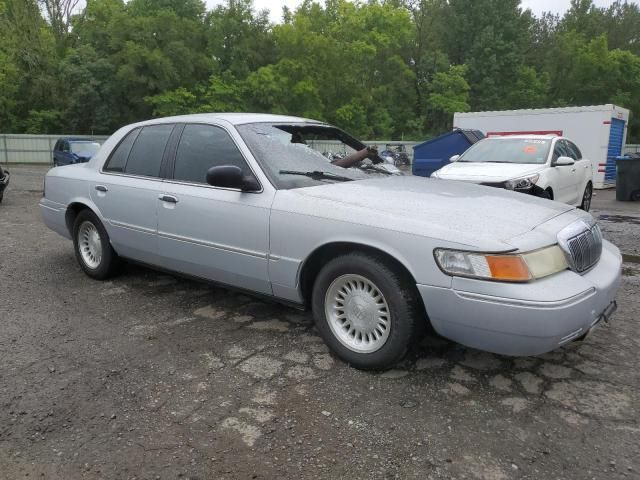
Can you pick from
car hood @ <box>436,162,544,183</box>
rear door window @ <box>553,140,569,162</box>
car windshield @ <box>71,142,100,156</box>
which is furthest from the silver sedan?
car windshield @ <box>71,142,100,156</box>

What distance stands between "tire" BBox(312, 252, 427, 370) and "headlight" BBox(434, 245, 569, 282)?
0.30m

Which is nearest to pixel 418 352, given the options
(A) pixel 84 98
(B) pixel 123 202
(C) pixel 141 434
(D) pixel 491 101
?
(C) pixel 141 434

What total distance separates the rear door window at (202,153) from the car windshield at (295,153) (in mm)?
145

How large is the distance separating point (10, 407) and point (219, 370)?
3.71ft

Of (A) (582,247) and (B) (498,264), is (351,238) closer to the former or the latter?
(B) (498,264)

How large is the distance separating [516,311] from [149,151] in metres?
3.32

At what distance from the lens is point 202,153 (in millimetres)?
4113

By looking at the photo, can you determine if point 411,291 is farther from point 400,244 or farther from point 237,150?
point 237,150

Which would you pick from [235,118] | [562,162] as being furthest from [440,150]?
[235,118]

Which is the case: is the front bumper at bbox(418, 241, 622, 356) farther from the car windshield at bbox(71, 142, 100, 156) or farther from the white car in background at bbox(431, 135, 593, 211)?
the car windshield at bbox(71, 142, 100, 156)

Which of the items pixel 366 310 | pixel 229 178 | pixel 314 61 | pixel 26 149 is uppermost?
pixel 314 61

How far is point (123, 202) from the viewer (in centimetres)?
456

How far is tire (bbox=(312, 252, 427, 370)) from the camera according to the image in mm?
2980

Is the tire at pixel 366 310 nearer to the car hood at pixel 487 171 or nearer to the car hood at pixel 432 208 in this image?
the car hood at pixel 432 208
